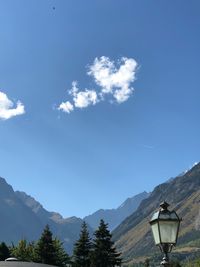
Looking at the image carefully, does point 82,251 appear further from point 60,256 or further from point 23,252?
point 23,252

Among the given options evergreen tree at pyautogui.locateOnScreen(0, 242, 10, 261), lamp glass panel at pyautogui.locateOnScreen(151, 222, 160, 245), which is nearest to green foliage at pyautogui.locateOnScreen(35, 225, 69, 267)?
evergreen tree at pyautogui.locateOnScreen(0, 242, 10, 261)

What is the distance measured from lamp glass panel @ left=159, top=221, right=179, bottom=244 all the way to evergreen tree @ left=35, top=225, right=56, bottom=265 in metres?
81.3

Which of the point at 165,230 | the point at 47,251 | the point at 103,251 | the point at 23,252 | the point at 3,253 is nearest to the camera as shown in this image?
the point at 165,230

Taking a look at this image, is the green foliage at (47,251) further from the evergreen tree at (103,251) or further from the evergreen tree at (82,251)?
the evergreen tree at (103,251)

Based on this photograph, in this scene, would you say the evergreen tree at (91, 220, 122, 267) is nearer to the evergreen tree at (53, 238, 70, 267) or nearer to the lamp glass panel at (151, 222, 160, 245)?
the evergreen tree at (53, 238, 70, 267)

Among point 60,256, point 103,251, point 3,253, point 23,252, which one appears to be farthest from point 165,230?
point 3,253

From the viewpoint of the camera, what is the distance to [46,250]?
9156 centimetres

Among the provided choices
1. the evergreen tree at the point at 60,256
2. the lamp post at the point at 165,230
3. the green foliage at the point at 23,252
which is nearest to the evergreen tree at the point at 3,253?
the green foliage at the point at 23,252

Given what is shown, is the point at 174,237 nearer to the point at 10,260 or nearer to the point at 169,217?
the point at 169,217

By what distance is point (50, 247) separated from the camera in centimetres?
9225

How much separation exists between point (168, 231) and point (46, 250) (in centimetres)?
8328

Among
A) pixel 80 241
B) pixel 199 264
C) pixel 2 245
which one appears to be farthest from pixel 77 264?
pixel 199 264

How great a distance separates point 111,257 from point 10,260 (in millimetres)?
53144

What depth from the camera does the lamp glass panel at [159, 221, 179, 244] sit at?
35.9ft
